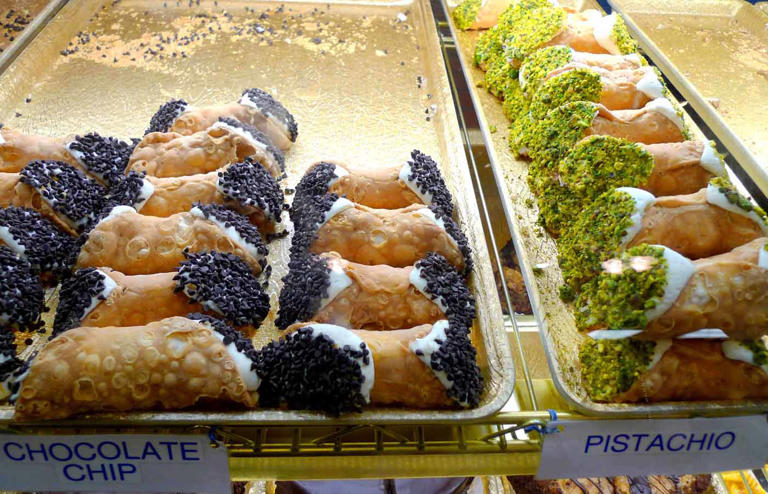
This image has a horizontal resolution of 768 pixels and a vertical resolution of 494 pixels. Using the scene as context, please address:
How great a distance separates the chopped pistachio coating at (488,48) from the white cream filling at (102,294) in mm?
2416

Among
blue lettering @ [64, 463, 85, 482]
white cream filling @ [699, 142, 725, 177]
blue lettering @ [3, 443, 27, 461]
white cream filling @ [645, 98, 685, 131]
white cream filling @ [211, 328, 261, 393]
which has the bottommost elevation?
blue lettering @ [64, 463, 85, 482]

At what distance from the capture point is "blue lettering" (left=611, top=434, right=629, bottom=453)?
5.26 feet

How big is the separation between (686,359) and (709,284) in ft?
0.77

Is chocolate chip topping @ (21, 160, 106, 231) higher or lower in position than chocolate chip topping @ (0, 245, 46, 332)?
higher

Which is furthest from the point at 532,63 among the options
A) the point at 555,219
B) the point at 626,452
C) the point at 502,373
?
the point at 626,452

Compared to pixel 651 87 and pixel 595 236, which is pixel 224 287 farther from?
pixel 651 87

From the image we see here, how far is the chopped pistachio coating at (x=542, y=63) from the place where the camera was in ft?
8.93

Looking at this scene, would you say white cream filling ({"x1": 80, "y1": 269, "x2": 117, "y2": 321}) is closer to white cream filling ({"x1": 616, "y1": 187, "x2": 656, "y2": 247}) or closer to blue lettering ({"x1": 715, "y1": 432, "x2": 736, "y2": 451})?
white cream filling ({"x1": 616, "y1": 187, "x2": 656, "y2": 247})

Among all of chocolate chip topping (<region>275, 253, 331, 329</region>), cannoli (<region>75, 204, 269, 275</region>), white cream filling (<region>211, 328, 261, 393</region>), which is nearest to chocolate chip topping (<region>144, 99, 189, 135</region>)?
cannoli (<region>75, 204, 269, 275</region>)

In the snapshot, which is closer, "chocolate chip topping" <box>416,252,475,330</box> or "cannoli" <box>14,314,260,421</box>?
"cannoli" <box>14,314,260,421</box>

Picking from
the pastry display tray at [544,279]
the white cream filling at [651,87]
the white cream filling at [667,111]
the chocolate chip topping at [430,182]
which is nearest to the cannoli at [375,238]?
the chocolate chip topping at [430,182]

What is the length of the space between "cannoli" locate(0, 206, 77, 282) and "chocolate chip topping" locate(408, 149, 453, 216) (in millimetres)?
1322

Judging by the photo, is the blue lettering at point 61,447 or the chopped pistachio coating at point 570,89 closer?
the blue lettering at point 61,447

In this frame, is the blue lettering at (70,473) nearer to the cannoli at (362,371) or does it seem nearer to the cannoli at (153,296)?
the cannoli at (153,296)
